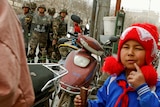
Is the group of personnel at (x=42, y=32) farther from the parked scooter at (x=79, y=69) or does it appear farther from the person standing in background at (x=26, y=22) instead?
the parked scooter at (x=79, y=69)

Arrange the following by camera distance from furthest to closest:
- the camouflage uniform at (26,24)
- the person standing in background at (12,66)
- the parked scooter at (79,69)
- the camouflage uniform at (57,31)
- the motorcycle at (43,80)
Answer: the camouflage uniform at (57,31) < the camouflage uniform at (26,24) < the parked scooter at (79,69) < the motorcycle at (43,80) < the person standing in background at (12,66)

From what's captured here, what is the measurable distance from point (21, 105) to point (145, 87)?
767 mm

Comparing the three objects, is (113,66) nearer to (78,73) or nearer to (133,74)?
(133,74)

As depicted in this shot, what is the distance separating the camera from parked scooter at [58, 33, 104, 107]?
11.8 feet

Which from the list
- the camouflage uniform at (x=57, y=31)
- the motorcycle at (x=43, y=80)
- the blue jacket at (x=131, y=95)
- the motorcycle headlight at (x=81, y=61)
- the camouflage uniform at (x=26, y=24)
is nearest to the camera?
the blue jacket at (x=131, y=95)

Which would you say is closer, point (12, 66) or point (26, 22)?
point (12, 66)

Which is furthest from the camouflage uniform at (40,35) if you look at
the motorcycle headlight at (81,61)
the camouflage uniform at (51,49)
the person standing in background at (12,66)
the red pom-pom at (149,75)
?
the person standing in background at (12,66)

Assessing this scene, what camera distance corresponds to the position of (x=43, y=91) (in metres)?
2.01

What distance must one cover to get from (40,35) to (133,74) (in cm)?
658

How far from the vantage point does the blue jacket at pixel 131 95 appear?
158 centimetres

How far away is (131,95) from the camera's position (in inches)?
68.1

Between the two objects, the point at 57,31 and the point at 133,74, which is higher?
the point at 133,74

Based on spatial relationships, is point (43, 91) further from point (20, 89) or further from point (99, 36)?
point (99, 36)

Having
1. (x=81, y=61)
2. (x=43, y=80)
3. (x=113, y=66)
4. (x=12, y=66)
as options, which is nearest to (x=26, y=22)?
(x=81, y=61)
